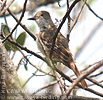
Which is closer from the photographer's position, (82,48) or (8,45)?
(8,45)

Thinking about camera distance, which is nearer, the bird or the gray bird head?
the bird

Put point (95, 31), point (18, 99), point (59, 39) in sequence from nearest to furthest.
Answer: point (18, 99), point (59, 39), point (95, 31)

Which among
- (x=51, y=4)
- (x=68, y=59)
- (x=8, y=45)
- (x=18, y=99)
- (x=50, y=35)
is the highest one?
(x=51, y=4)

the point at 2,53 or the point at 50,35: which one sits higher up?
the point at 50,35

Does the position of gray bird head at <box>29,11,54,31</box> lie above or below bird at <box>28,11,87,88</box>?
above

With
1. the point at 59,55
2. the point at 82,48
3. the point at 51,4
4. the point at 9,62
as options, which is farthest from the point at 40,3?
the point at 9,62

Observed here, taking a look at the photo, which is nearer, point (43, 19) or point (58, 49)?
point (58, 49)

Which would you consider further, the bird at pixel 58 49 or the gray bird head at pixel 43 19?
the gray bird head at pixel 43 19

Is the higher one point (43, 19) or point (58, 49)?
point (43, 19)

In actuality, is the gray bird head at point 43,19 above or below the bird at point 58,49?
above

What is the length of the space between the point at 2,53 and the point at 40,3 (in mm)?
5173

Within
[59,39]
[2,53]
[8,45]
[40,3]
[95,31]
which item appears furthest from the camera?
[95,31]

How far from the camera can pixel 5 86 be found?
7.59 ft

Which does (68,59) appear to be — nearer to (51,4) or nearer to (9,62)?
(9,62)
